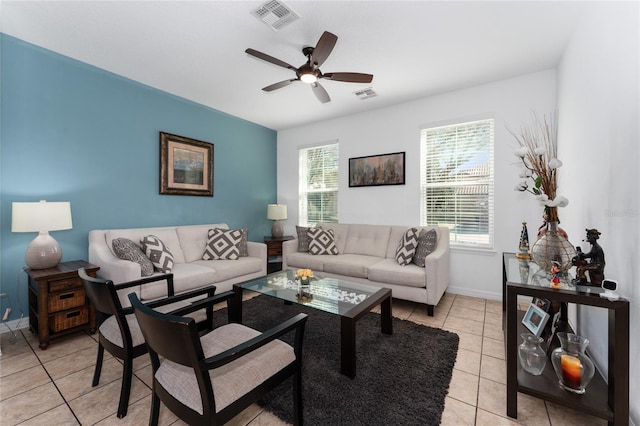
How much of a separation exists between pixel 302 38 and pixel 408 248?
2.48 metres

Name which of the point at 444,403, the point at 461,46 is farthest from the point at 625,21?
the point at 444,403

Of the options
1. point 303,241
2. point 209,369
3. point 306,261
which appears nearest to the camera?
point 209,369

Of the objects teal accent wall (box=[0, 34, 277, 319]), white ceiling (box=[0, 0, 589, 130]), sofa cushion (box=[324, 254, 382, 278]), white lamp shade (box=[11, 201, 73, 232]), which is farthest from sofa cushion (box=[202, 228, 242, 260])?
white ceiling (box=[0, 0, 589, 130])

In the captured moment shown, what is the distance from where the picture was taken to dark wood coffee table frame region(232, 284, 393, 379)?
181 centimetres

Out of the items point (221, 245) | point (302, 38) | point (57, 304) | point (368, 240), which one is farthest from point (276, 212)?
point (57, 304)

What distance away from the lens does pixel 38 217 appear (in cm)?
229

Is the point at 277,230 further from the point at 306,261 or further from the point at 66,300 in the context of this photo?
the point at 66,300

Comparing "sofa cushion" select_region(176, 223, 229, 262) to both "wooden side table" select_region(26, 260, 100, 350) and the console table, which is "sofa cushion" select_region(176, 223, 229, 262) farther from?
the console table

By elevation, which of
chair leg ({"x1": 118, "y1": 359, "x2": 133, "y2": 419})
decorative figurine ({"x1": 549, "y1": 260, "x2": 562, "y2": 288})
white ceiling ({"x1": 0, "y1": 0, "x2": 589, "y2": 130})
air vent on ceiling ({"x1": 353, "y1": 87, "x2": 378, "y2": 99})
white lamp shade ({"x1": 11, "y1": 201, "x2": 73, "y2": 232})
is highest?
air vent on ceiling ({"x1": 353, "y1": 87, "x2": 378, "y2": 99})

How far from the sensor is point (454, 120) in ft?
11.7

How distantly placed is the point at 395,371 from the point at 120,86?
4062 mm

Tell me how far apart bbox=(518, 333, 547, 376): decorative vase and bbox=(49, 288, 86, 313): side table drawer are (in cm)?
343

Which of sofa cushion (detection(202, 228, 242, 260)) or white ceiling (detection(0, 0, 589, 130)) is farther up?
white ceiling (detection(0, 0, 589, 130))

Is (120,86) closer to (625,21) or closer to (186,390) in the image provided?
(186,390)
